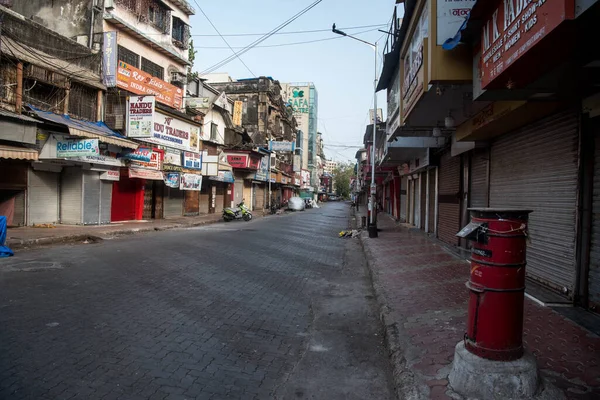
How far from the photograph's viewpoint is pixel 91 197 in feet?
52.8

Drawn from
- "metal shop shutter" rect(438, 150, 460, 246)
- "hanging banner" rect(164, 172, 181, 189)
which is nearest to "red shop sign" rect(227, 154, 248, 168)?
"hanging banner" rect(164, 172, 181, 189)

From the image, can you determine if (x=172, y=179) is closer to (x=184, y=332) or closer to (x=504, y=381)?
(x=184, y=332)

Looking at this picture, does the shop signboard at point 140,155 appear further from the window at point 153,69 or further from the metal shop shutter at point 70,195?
the window at point 153,69

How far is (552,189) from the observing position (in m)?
6.45

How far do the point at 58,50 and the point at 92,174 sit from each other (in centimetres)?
502

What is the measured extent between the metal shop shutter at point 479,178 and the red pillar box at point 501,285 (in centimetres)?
743

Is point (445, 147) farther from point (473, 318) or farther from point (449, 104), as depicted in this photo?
point (473, 318)

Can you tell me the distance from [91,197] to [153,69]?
28.0ft

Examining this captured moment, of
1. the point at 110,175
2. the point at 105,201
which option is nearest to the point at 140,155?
the point at 110,175

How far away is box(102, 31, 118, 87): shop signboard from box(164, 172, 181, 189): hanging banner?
5.76m

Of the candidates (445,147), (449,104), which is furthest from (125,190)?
(449,104)

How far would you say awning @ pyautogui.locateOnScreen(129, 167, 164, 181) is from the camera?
1811cm

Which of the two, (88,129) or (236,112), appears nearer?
(88,129)

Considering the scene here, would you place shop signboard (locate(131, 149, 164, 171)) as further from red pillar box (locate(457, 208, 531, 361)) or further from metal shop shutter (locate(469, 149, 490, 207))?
red pillar box (locate(457, 208, 531, 361))
